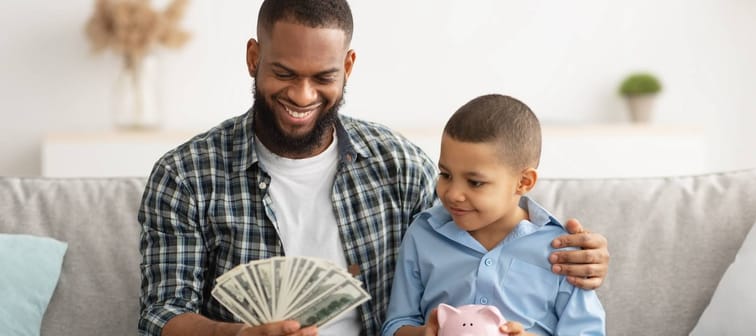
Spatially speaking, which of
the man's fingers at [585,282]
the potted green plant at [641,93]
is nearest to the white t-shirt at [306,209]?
the man's fingers at [585,282]

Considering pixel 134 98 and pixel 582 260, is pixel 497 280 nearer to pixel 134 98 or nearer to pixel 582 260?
pixel 582 260

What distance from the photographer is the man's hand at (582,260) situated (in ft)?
5.92

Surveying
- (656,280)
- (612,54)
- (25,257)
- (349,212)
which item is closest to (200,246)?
(349,212)

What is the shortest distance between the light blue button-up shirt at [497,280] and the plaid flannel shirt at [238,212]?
184mm

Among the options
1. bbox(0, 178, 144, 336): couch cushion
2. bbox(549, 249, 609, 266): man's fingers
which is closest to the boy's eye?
bbox(549, 249, 609, 266): man's fingers

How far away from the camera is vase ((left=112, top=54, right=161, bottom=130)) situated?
452cm

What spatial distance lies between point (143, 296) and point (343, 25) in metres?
0.71

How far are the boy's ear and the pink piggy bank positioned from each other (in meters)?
0.28

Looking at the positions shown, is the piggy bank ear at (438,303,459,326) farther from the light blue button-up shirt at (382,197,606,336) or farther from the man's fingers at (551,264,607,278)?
the man's fingers at (551,264,607,278)

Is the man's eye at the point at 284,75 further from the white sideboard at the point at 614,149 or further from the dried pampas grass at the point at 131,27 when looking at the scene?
the dried pampas grass at the point at 131,27

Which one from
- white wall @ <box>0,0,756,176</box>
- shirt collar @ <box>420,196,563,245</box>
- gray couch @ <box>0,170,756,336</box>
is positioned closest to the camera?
shirt collar @ <box>420,196,563,245</box>

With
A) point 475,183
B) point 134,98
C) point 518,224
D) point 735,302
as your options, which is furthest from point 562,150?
point 475,183

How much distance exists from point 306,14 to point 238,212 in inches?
17.9

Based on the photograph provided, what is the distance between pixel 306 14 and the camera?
1953 mm
